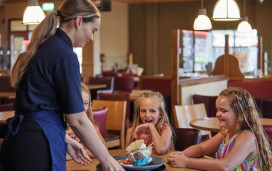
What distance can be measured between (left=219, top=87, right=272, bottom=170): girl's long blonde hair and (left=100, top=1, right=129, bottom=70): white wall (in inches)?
460

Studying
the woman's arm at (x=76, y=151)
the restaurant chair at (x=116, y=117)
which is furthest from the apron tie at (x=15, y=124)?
the restaurant chair at (x=116, y=117)

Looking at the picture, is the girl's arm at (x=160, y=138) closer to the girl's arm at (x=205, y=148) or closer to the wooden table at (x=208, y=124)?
the girl's arm at (x=205, y=148)

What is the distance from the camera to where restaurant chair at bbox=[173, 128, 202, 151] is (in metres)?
2.99

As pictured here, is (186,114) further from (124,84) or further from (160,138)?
(124,84)

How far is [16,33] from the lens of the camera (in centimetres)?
1378

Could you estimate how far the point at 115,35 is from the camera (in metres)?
14.8

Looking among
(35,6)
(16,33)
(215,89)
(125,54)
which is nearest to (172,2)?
(125,54)

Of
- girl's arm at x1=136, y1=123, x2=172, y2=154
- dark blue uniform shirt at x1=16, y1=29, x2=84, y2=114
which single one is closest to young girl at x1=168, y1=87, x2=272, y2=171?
girl's arm at x1=136, y1=123, x2=172, y2=154

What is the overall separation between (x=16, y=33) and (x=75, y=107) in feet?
41.4

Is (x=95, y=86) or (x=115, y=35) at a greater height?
(x=115, y=35)

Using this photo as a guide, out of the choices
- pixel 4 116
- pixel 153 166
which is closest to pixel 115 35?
pixel 4 116

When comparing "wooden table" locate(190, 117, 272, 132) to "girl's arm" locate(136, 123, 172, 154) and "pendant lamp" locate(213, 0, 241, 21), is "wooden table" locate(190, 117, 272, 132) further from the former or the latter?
"pendant lamp" locate(213, 0, 241, 21)

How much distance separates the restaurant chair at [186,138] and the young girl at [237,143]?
40 cm

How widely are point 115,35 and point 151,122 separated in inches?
466
